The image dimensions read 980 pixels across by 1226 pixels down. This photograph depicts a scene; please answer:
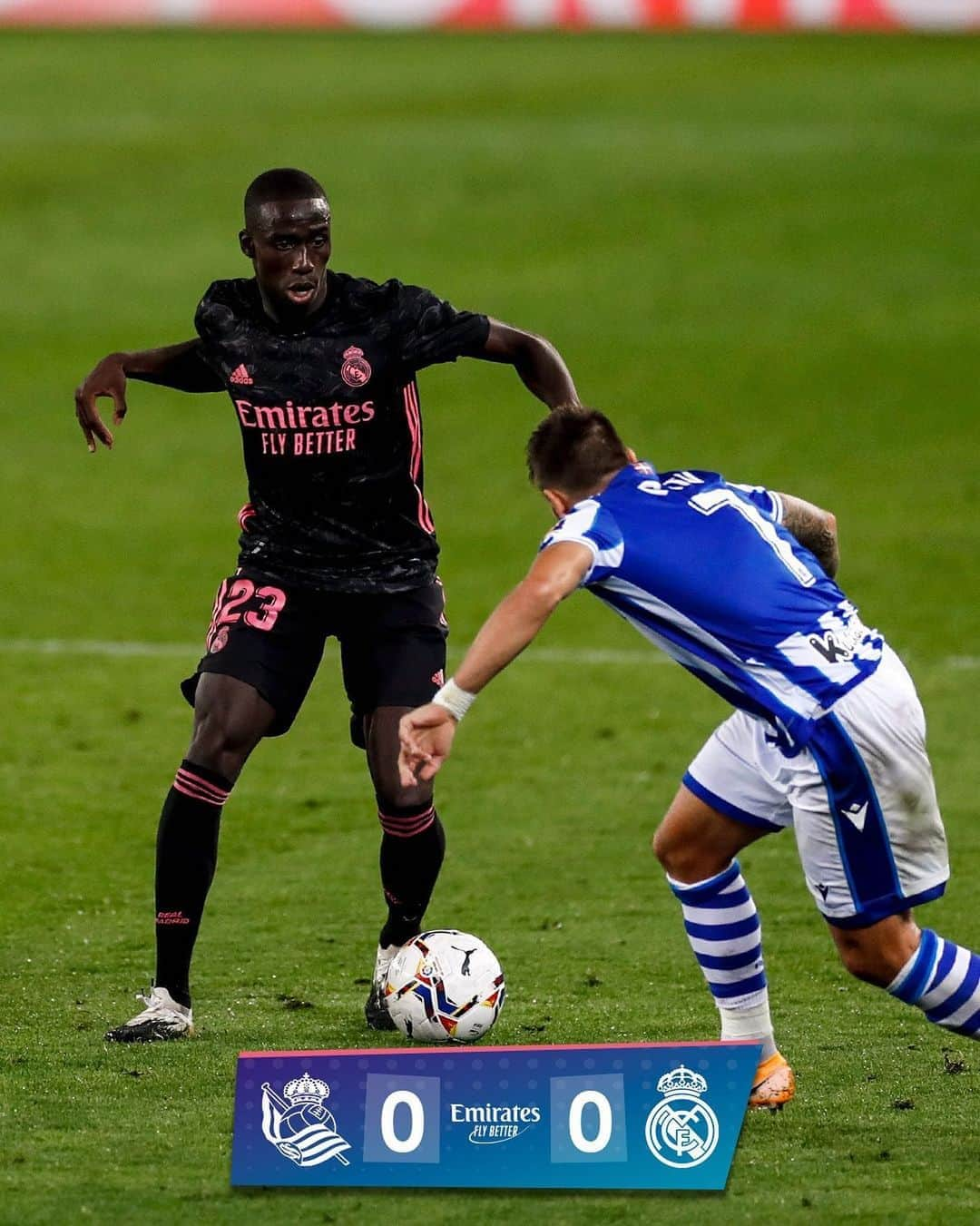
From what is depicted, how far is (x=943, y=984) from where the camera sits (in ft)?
19.3

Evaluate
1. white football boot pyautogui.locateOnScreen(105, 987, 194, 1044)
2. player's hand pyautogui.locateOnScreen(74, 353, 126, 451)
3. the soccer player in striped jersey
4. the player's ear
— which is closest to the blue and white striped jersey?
the soccer player in striped jersey

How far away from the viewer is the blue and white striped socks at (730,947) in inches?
252

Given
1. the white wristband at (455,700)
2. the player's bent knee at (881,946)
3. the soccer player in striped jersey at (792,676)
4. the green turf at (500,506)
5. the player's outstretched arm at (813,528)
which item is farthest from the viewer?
the player's outstretched arm at (813,528)

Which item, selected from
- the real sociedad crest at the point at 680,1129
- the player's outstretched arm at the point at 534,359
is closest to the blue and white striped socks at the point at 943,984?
the real sociedad crest at the point at 680,1129

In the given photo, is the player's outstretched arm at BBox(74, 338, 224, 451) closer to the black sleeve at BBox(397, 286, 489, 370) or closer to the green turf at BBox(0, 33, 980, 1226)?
the black sleeve at BBox(397, 286, 489, 370)

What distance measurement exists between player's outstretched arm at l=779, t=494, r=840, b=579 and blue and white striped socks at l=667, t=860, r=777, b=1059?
0.95 metres

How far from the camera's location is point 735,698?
604 cm

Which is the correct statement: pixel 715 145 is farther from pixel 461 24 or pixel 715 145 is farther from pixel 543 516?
pixel 543 516

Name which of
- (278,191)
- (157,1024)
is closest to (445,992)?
(157,1024)

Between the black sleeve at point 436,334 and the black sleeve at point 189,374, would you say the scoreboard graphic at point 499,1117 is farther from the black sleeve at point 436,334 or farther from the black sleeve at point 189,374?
the black sleeve at point 189,374

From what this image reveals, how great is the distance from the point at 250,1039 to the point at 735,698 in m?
1.94

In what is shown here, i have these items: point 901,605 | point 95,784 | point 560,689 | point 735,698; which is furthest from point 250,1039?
point 901,605

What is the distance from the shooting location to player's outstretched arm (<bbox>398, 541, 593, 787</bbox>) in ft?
18.4

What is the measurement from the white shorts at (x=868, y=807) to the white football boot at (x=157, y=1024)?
6.82 ft
